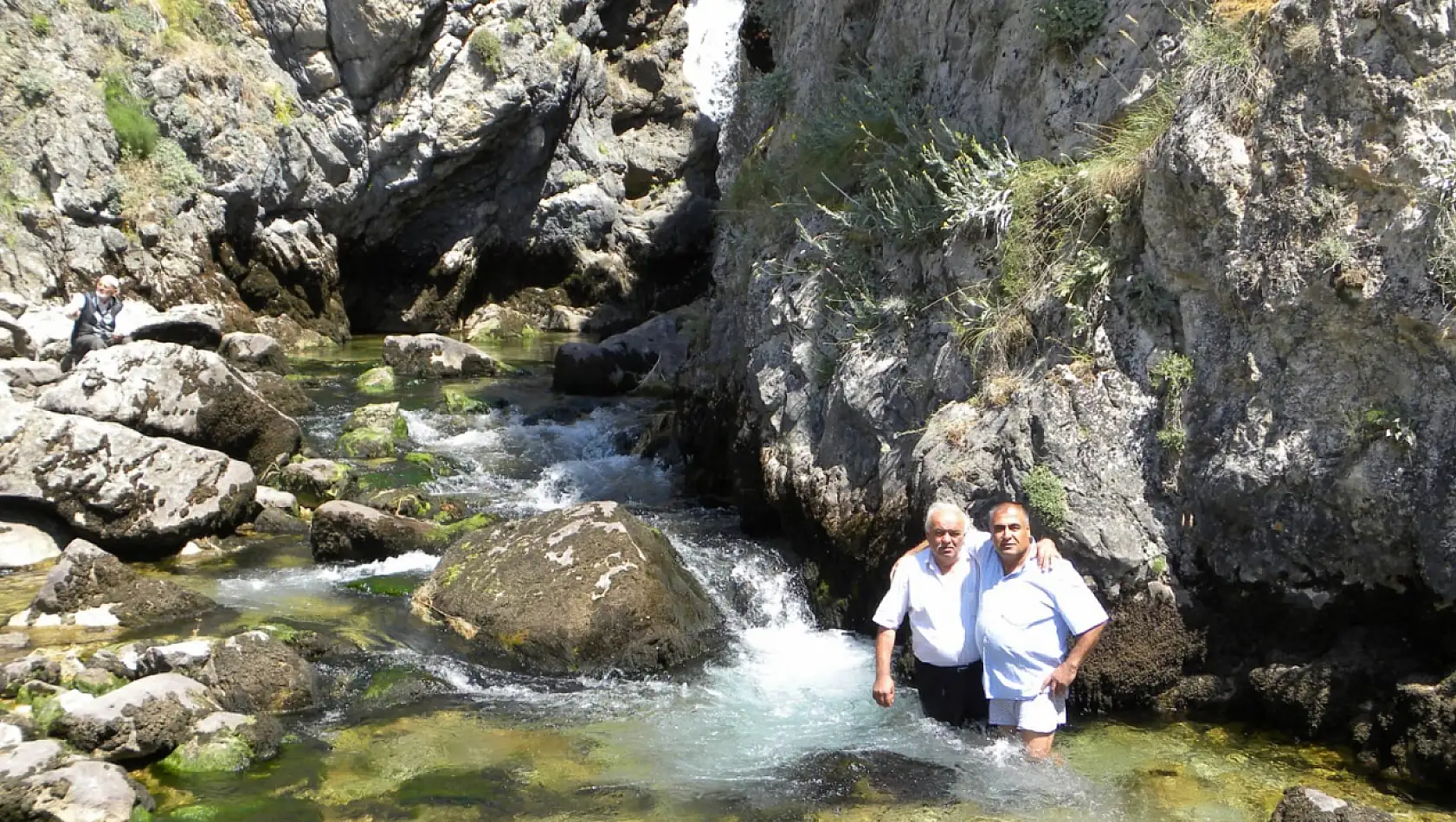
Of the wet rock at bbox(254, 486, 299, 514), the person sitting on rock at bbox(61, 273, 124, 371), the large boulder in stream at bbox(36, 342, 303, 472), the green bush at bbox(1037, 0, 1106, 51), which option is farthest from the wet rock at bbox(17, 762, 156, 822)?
the person sitting on rock at bbox(61, 273, 124, 371)

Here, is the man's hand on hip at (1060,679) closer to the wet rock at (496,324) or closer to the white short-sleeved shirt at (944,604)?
the white short-sleeved shirt at (944,604)

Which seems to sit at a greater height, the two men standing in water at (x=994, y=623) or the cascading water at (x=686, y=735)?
the two men standing in water at (x=994, y=623)

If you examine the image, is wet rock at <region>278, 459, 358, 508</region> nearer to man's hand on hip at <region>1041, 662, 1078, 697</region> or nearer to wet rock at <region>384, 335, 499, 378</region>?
wet rock at <region>384, 335, 499, 378</region>

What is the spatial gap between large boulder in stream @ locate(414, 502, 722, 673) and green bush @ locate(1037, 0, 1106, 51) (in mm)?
5372

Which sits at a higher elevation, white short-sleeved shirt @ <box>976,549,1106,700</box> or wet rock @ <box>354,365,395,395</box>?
wet rock @ <box>354,365,395,395</box>

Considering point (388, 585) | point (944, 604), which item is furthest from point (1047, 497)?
point (388, 585)

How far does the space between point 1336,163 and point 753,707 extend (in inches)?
203

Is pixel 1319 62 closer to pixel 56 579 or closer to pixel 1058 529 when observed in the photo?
pixel 1058 529

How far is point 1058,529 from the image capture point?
7.37 metres

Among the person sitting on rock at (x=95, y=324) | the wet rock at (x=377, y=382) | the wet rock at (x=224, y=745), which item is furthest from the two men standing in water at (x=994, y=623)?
the wet rock at (x=377, y=382)

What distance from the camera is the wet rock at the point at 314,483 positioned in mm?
13094

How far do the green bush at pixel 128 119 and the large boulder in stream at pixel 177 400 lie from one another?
36.0ft

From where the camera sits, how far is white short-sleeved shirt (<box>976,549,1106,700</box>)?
19.0ft

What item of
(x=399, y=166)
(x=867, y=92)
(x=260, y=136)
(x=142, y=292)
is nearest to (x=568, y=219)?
(x=399, y=166)
